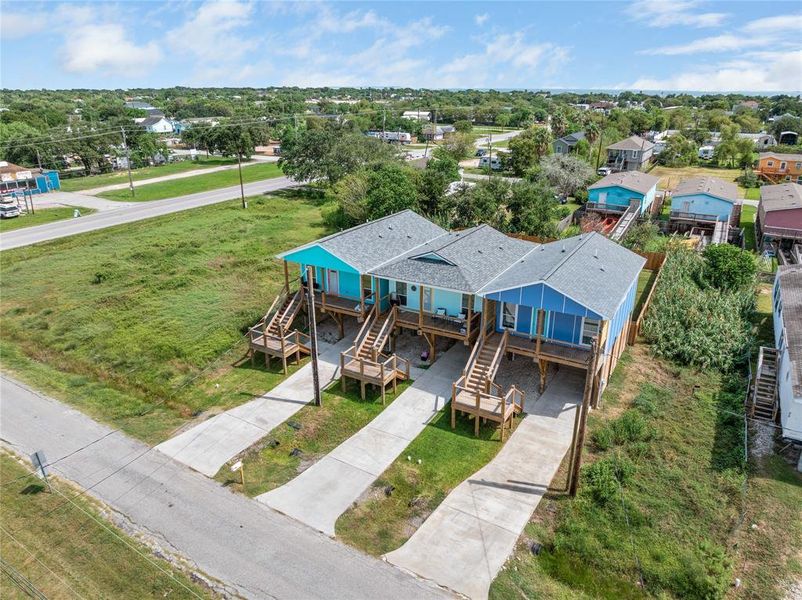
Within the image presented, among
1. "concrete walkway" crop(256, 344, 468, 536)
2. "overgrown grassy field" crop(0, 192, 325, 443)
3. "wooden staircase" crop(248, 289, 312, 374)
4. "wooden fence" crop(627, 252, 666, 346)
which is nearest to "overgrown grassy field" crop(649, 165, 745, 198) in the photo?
"wooden fence" crop(627, 252, 666, 346)

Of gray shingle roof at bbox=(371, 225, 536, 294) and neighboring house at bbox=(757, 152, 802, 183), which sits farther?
neighboring house at bbox=(757, 152, 802, 183)

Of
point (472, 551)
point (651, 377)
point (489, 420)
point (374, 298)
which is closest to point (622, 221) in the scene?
point (651, 377)

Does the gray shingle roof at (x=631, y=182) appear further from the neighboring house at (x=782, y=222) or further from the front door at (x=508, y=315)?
the front door at (x=508, y=315)

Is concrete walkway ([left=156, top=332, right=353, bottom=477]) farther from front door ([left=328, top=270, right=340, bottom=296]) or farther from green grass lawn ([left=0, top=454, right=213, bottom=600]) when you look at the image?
front door ([left=328, top=270, right=340, bottom=296])

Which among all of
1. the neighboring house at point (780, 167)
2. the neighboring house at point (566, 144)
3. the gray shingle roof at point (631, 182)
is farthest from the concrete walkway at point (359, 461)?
the neighboring house at point (566, 144)

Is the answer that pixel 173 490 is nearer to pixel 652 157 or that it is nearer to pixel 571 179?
pixel 571 179
